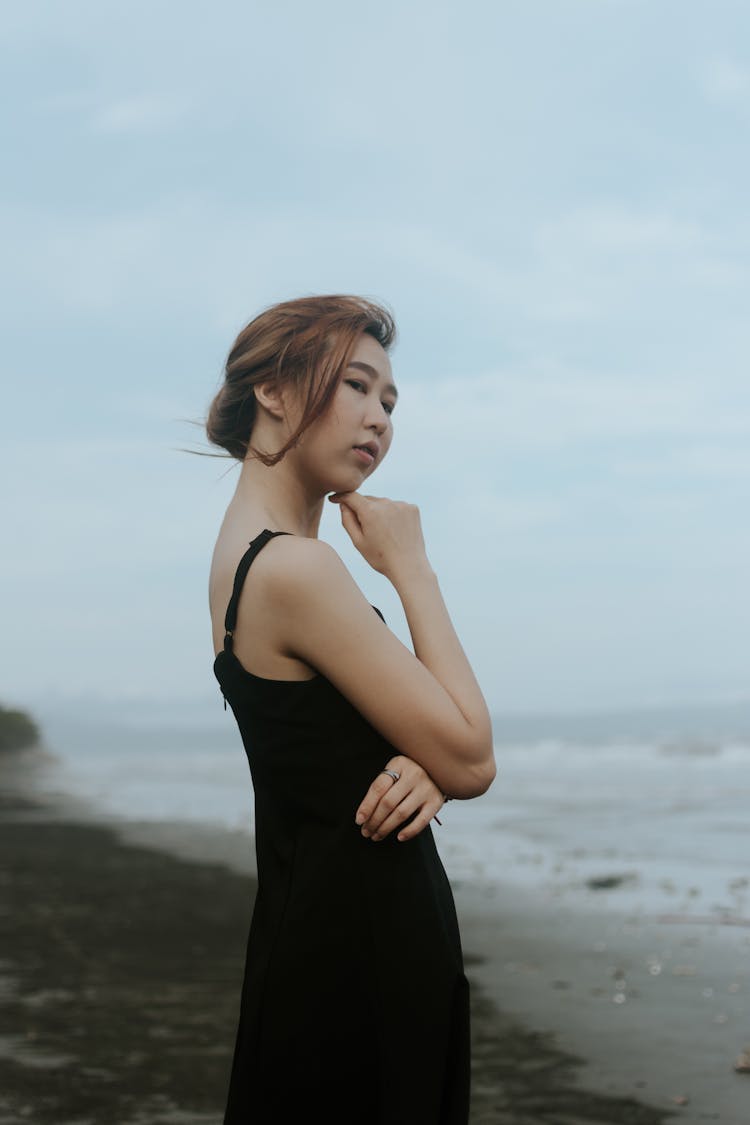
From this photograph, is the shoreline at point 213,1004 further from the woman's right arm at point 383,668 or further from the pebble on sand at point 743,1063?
the woman's right arm at point 383,668

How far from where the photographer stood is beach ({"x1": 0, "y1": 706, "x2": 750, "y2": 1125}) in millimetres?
5125

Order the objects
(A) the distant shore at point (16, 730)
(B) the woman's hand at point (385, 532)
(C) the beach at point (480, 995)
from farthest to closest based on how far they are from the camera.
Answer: (A) the distant shore at point (16, 730) < (C) the beach at point (480, 995) < (B) the woman's hand at point (385, 532)

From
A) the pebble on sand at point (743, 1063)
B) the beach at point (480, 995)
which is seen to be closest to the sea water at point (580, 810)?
the beach at point (480, 995)

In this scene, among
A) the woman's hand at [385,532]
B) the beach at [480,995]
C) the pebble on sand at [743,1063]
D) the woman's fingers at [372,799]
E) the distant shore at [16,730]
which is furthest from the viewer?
→ the distant shore at [16,730]

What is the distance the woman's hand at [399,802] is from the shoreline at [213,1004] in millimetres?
2966

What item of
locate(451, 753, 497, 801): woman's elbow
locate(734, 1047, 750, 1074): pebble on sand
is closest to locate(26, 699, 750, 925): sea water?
locate(734, 1047, 750, 1074): pebble on sand

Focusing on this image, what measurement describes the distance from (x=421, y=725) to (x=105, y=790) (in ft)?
78.0

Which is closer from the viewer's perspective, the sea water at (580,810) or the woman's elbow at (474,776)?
the woman's elbow at (474,776)

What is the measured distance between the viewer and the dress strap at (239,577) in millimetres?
2377

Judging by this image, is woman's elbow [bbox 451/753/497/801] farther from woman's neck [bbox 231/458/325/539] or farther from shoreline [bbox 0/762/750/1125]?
shoreline [bbox 0/762/750/1125]

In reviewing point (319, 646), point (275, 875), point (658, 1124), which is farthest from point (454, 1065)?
point (658, 1124)

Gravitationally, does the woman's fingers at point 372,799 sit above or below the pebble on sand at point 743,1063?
below

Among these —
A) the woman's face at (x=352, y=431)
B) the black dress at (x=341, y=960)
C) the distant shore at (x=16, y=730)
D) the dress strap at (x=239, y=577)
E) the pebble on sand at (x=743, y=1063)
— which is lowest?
the black dress at (x=341, y=960)

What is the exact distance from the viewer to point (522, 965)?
7.61 m
